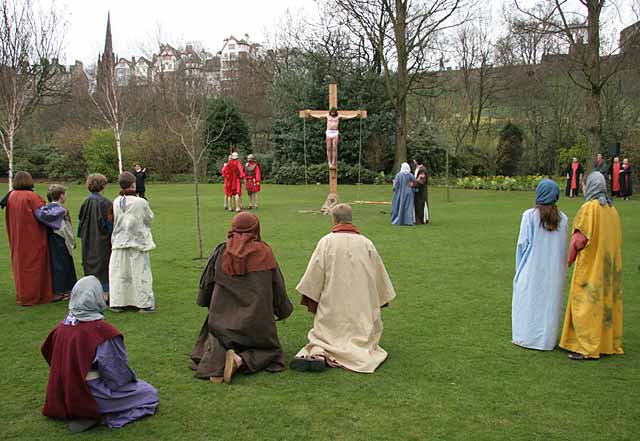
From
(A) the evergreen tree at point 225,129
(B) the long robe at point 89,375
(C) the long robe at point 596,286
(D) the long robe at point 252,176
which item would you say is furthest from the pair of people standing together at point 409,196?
(A) the evergreen tree at point 225,129

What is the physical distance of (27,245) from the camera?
8.15 meters

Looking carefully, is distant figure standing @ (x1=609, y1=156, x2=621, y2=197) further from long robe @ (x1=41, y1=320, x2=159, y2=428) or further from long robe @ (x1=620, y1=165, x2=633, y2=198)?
long robe @ (x1=41, y1=320, x2=159, y2=428)

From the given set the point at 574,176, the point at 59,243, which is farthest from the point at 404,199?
the point at 574,176

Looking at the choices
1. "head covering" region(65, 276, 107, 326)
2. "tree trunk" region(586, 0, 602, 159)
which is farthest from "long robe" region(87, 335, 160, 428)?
"tree trunk" region(586, 0, 602, 159)

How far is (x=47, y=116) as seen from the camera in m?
48.8

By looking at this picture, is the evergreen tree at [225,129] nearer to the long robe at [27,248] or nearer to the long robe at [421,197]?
the long robe at [421,197]

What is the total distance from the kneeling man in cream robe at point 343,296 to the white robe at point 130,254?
2719 millimetres

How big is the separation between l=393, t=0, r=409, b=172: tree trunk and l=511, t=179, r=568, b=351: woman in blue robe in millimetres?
26070

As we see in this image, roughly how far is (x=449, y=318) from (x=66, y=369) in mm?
4630

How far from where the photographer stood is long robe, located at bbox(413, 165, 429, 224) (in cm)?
1625

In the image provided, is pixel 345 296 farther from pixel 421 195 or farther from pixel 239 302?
pixel 421 195

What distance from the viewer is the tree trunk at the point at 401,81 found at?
3086cm

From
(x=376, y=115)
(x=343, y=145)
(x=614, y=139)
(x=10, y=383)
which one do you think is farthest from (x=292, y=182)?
(x=10, y=383)

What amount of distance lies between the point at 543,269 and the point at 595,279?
0.47 meters
